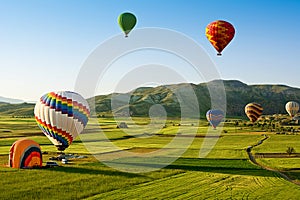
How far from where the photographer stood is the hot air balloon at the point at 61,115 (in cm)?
4181

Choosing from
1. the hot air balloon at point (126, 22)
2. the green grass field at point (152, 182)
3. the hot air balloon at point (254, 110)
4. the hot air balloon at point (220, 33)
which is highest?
the hot air balloon at point (126, 22)

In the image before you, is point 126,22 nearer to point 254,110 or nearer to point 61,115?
point 61,115

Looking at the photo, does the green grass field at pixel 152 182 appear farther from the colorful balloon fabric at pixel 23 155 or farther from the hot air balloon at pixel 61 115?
the hot air balloon at pixel 61 115

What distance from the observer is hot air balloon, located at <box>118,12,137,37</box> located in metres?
53.6

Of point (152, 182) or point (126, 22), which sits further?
point (126, 22)

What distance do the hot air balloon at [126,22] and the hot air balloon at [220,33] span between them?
1043cm

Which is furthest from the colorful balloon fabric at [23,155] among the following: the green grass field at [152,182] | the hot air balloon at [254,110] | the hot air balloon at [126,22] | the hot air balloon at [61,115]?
the hot air balloon at [254,110]

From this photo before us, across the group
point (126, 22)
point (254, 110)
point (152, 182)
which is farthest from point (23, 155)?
point (254, 110)

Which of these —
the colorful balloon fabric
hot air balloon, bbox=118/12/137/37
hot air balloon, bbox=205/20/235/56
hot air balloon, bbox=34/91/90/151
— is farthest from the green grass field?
hot air balloon, bbox=118/12/137/37

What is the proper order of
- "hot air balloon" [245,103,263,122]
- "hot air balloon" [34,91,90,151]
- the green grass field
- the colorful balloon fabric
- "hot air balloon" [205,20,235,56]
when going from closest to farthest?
the green grass field
the colorful balloon fabric
"hot air balloon" [34,91,90,151]
"hot air balloon" [205,20,235,56]
"hot air balloon" [245,103,263,122]

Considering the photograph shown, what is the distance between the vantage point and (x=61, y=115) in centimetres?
4175

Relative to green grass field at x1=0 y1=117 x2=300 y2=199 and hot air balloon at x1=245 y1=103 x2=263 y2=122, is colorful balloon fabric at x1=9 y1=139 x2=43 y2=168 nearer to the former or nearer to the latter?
green grass field at x1=0 y1=117 x2=300 y2=199

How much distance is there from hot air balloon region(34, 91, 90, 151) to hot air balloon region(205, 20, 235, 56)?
2074 cm

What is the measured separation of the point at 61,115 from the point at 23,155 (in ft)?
22.3
